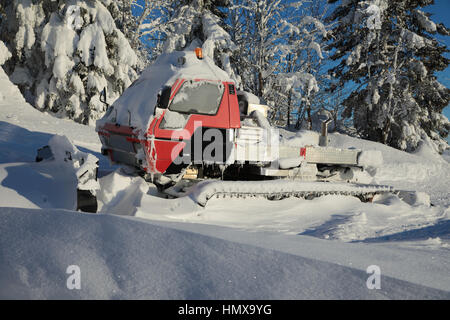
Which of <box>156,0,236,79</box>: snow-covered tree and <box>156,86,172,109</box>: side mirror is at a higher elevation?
<box>156,0,236,79</box>: snow-covered tree

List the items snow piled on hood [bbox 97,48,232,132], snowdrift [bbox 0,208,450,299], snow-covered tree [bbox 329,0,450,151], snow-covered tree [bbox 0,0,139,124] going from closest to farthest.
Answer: snowdrift [bbox 0,208,450,299]
snow piled on hood [bbox 97,48,232,132]
snow-covered tree [bbox 0,0,139,124]
snow-covered tree [bbox 329,0,450,151]

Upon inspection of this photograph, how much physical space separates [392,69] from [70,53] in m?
17.0

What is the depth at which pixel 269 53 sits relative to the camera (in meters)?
15.6

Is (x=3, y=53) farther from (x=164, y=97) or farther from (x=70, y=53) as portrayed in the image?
(x=164, y=97)


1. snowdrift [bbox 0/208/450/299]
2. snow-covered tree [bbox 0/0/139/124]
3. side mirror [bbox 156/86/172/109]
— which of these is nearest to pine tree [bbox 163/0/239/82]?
snow-covered tree [bbox 0/0/139/124]

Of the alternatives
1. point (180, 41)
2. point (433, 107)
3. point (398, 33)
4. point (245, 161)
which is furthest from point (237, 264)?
point (433, 107)

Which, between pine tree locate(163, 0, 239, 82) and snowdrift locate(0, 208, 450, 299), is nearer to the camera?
snowdrift locate(0, 208, 450, 299)

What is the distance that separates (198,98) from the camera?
486 centimetres

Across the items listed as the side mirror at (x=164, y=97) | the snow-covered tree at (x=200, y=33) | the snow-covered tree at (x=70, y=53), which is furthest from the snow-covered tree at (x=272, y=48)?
the side mirror at (x=164, y=97)

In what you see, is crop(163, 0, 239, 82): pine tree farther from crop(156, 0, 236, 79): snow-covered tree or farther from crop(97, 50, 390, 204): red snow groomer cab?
crop(97, 50, 390, 204): red snow groomer cab

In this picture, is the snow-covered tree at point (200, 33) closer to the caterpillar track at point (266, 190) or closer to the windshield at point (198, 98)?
the windshield at point (198, 98)

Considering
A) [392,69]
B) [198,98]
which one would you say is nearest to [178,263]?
[198,98]

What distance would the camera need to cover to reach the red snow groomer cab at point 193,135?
457cm

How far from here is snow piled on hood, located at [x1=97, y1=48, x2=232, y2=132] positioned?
4713 millimetres
